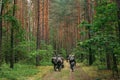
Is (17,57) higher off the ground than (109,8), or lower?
lower

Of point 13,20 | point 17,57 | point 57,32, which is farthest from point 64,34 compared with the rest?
point 13,20

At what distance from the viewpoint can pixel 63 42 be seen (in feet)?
270

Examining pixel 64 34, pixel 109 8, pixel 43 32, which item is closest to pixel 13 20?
pixel 109 8

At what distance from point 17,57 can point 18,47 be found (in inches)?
241

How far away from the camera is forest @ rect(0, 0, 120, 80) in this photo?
18.7 meters

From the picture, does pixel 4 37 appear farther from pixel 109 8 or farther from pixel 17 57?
pixel 109 8

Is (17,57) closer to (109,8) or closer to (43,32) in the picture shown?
(43,32)

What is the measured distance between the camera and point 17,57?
36.4 m

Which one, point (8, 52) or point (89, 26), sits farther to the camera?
point (8, 52)

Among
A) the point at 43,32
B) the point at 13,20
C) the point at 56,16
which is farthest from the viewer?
the point at 56,16

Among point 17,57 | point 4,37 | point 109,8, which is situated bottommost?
point 17,57

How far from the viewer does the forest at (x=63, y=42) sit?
18.7 m

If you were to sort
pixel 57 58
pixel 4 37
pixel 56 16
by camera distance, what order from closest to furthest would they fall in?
pixel 57 58 → pixel 4 37 → pixel 56 16

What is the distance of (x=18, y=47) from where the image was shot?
100 feet
